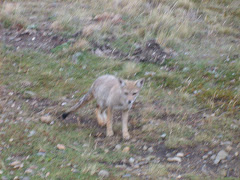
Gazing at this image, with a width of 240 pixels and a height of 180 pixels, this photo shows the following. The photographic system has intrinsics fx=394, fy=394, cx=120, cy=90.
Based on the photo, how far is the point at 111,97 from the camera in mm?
6926

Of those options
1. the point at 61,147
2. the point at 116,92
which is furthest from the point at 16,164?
the point at 116,92

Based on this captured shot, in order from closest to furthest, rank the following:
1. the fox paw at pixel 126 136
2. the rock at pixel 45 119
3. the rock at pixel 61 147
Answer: the rock at pixel 61 147 → the fox paw at pixel 126 136 → the rock at pixel 45 119

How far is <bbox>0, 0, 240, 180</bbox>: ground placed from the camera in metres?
5.66

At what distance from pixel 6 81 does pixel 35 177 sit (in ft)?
12.4

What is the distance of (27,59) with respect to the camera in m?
9.38

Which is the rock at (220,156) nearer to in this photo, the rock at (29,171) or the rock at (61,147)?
the rock at (61,147)

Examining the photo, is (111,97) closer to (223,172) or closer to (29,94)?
(29,94)

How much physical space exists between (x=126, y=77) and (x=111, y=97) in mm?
1999

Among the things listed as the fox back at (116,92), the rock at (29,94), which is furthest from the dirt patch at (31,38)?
the fox back at (116,92)

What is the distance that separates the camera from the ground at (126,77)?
5656 millimetres

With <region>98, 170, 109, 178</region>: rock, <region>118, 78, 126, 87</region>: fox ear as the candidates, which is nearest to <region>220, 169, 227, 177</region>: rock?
<region>98, 170, 109, 178</region>: rock

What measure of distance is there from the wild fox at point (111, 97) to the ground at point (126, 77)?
22cm

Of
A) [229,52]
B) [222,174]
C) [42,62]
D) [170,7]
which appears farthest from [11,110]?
[170,7]

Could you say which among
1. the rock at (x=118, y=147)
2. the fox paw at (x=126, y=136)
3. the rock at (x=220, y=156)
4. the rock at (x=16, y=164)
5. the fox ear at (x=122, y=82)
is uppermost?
the fox ear at (x=122, y=82)
